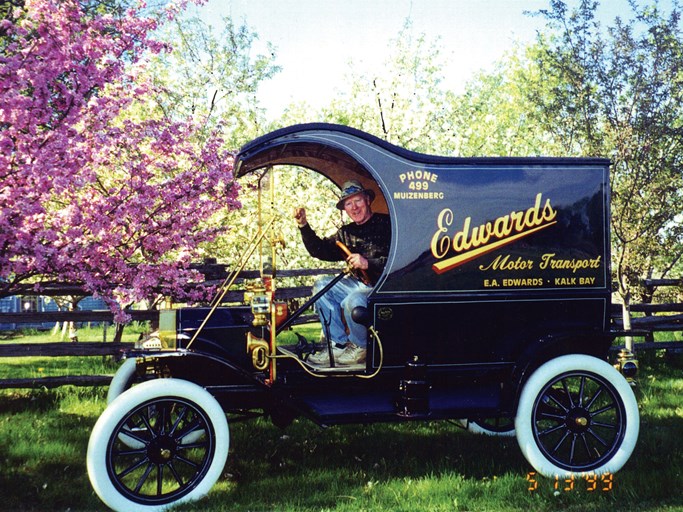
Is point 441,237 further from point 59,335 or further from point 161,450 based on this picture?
point 59,335

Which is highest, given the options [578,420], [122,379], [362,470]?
[122,379]

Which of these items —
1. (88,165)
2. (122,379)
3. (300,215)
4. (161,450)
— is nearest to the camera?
(161,450)

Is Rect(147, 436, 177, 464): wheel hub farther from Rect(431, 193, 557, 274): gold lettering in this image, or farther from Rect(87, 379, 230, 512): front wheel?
Rect(431, 193, 557, 274): gold lettering

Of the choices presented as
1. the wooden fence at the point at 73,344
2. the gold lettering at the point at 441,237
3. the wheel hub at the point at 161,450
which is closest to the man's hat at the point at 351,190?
the gold lettering at the point at 441,237

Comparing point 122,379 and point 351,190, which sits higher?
point 351,190

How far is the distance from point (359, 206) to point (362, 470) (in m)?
2.17

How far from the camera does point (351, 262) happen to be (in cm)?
485

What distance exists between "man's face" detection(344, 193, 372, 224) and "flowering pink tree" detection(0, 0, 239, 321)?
2.57m

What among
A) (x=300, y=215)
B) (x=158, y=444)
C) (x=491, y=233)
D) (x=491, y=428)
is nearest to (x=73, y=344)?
(x=158, y=444)

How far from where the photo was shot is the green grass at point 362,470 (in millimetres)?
4354

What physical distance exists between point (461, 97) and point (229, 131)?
650cm

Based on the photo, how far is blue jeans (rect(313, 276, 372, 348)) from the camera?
16.3 ft

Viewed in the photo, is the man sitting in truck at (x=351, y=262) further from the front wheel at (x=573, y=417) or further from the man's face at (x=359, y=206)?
the front wheel at (x=573, y=417)

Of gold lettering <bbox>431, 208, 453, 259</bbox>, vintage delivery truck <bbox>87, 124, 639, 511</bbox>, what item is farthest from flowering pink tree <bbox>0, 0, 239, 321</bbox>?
gold lettering <bbox>431, 208, 453, 259</bbox>
